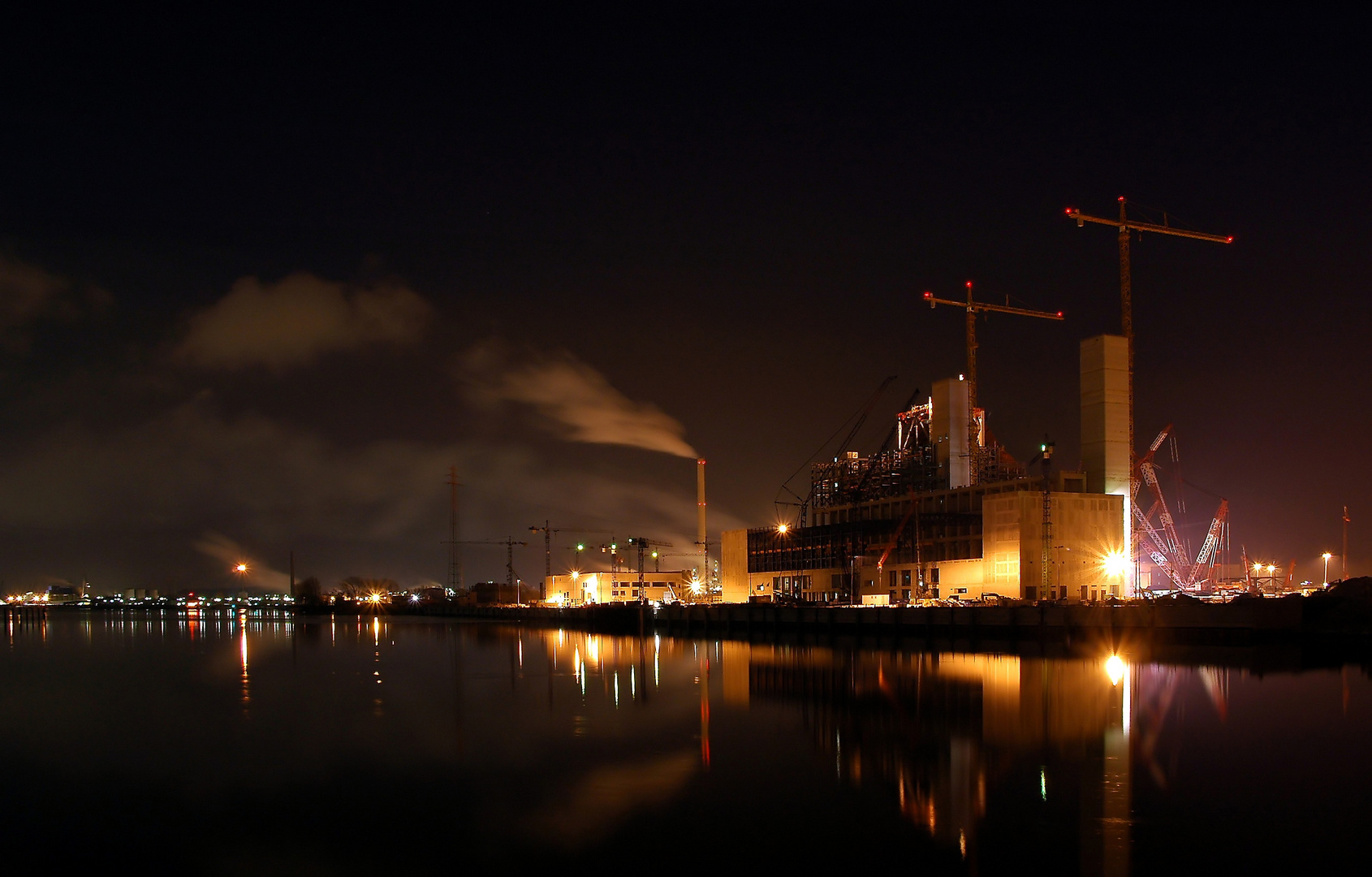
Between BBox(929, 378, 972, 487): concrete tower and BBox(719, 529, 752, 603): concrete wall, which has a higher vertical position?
BBox(929, 378, 972, 487): concrete tower

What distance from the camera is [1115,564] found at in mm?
86875

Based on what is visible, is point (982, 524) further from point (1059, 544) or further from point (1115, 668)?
point (1115, 668)

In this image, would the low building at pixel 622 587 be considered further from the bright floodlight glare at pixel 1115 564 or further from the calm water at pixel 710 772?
the calm water at pixel 710 772

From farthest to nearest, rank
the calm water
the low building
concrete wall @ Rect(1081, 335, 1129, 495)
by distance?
1. the low building
2. concrete wall @ Rect(1081, 335, 1129, 495)
3. the calm water

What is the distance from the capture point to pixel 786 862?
1722 cm

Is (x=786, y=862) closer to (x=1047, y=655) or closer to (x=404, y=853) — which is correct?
(x=404, y=853)

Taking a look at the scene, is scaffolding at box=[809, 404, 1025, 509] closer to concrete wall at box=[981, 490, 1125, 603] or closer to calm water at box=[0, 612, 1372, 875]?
concrete wall at box=[981, 490, 1125, 603]

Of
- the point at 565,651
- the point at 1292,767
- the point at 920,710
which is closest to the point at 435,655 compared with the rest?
the point at 565,651

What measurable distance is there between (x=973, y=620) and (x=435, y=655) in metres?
35.1

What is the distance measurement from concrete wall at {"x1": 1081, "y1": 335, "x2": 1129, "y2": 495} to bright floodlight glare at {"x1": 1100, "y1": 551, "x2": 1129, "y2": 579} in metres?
5.76

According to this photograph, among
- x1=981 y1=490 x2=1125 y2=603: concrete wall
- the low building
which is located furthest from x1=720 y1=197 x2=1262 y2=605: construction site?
the low building

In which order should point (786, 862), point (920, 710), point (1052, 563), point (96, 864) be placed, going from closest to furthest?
point (786, 862) < point (96, 864) < point (920, 710) < point (1052, 563)

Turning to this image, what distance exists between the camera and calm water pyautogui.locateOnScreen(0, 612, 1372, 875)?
60.0 ft

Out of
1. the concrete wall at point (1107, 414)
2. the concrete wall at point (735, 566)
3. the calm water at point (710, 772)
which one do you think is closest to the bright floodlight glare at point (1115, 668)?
the calm water at point (710, 772)
